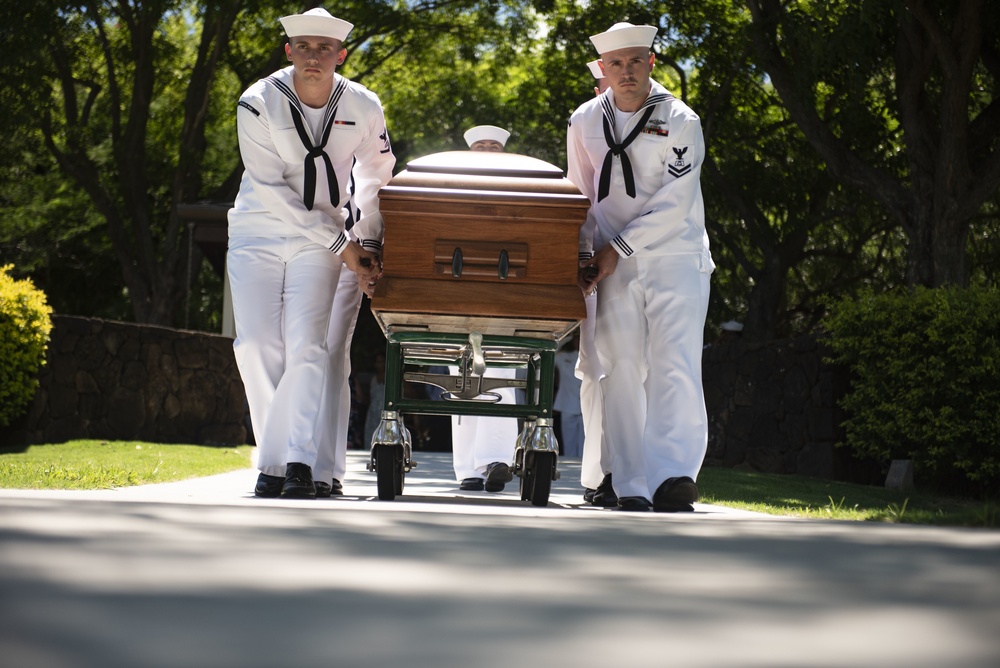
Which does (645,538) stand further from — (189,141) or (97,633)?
(189,141)

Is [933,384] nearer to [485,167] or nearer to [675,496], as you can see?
[675,496]

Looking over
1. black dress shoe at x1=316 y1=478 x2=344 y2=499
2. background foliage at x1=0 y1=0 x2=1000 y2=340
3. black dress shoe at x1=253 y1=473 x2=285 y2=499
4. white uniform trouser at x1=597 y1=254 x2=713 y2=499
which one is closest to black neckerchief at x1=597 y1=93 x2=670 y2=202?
white uniform trouser at x1=597 y1=254 x2=713 y2=499

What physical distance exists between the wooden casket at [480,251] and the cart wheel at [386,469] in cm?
61

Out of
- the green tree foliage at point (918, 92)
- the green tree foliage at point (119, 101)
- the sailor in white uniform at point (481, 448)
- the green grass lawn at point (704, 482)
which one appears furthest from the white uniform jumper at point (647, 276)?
the green tree foliage at point (119, 101)

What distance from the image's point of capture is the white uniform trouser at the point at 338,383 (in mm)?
6465

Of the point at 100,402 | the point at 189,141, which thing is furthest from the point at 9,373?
the point at 189,141

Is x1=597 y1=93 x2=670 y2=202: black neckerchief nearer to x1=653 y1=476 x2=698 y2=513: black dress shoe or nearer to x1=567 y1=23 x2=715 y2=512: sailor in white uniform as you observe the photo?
x1=567 y1=23 x2=715 y2=512: sailor in white uniform

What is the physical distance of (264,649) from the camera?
4.39 feet

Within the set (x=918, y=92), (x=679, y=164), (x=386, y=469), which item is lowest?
(x=386, y=469)

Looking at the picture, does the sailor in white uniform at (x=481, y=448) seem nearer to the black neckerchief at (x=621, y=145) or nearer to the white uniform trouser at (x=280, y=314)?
the black neckerchief at (x=621, y=145)

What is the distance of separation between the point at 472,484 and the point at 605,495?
1.61m

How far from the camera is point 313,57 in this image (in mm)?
6145

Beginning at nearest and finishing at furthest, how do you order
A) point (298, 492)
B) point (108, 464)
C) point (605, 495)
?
1. point (298, 492)
2. point (605, 495)
3. point (108, 464)

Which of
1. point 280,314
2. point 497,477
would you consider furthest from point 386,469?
point 497,477
